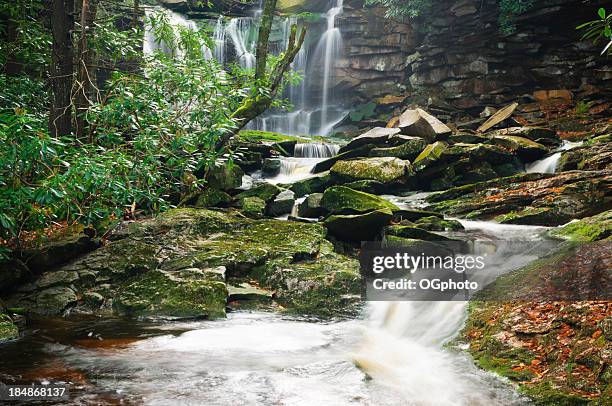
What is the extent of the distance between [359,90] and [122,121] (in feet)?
59.9

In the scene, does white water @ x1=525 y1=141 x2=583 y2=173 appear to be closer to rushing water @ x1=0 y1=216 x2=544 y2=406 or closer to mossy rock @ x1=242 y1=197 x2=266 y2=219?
mossy rock @ x1=242 y1=197 x2=266 y2=219

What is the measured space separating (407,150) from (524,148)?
10.1ft

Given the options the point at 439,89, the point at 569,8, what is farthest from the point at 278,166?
the point at 569,8

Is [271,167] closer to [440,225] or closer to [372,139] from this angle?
[372,139]

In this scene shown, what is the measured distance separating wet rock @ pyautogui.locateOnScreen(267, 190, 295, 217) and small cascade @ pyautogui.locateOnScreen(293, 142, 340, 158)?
4.92m

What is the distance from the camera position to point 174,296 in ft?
20.8

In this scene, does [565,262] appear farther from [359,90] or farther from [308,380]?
[359,90]

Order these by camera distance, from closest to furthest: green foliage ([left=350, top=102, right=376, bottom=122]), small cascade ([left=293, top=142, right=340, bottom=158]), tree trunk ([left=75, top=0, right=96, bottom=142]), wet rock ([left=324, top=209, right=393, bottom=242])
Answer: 1. tree trunk ([left=75, top=0, right=96, bottom=142])
2. wet rock ([left=324, top=209, right=393, bottom=242])
3. small cascade ([left=293, top=142, right=340, bottom=158])
4. green foliage ([left=350, top=102, right=376, bottom=122])

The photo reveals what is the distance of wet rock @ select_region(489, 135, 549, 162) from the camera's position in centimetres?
1241

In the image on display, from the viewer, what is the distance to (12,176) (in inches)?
212

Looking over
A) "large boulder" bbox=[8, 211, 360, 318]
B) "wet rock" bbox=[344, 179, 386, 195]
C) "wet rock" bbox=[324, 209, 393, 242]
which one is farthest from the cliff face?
"large boulder" bbox=[8, 211, 360, 318]

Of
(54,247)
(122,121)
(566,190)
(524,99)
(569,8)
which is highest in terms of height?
(569,8)

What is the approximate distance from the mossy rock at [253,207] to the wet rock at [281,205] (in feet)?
0.74

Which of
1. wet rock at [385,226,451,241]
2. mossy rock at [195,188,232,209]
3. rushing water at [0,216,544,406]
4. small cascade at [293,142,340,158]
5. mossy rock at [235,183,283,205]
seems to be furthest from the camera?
small cascade at [293,142,340,158]
